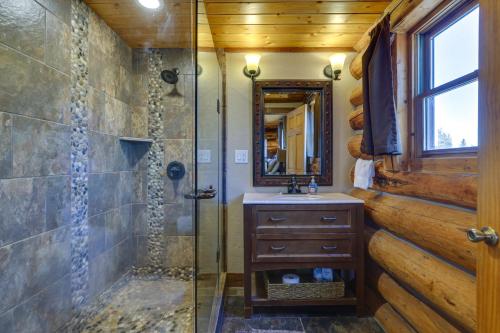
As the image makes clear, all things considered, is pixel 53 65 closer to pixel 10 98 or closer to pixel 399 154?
pixel 10 98

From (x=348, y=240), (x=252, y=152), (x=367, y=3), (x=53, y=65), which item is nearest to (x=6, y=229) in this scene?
(x=53, y=65)

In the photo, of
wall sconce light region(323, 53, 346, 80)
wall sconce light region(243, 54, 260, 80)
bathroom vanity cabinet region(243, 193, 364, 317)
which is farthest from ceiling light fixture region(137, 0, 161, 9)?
bathroom vanity cabinet region(243, 193, 364, 317)

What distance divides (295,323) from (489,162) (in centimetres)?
159

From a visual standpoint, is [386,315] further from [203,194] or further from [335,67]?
[335,67]

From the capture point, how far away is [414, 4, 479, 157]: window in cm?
129

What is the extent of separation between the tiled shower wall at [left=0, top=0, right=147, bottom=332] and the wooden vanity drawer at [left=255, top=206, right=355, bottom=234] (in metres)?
1.23

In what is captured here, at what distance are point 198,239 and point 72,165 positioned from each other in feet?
3.32

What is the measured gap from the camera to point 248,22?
1.97 m

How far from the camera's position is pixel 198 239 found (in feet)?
4.75

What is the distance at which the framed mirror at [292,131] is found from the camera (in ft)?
7.71

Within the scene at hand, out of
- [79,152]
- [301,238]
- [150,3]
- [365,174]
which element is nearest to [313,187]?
[365,174]

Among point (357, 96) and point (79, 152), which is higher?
point (357, 96)

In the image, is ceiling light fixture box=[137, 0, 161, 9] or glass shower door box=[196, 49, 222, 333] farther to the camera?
ceiling light fixture box=[137, 0, 161, 9]

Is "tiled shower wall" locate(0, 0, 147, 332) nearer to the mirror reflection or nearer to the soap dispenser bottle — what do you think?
the mirror reflection
